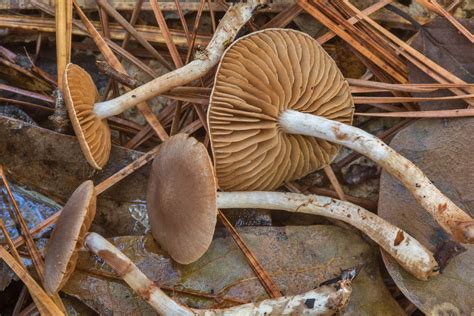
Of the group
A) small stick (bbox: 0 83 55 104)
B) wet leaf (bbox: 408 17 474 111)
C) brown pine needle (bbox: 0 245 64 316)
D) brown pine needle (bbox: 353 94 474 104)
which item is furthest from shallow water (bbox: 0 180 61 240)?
wet leaf (bbox: 408 17 474 111)

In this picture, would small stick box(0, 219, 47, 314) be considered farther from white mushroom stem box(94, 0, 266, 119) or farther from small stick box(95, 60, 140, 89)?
small stick box(95, 60, 140, 89)

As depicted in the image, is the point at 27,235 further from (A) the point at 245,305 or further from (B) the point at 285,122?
(B) the point at 285,122

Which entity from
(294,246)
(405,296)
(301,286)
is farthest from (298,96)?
(405,296)

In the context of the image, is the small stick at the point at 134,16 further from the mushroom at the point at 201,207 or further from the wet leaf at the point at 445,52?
the wet leaf at the point at 445,52

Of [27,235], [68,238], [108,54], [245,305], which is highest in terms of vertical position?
[108,54]

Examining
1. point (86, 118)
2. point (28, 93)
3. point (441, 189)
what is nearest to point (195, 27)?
point (86, 118)

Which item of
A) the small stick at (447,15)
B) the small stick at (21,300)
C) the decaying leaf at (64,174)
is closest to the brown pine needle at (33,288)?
the small stick at (21,300)
